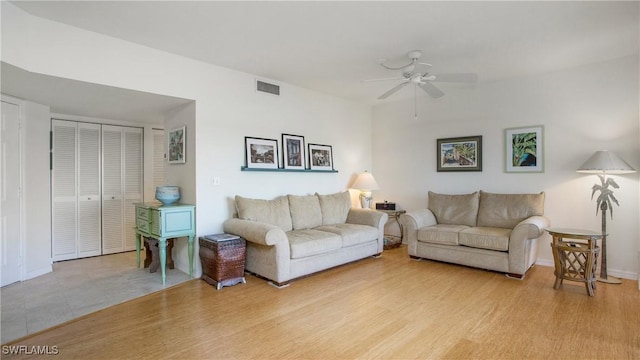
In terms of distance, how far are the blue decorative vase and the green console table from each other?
9 cm

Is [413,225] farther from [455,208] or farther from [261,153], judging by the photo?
[261,153]

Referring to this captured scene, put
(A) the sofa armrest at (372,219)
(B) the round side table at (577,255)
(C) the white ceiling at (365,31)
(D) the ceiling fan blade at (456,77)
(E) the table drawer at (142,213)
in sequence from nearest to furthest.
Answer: (C) the white ceiling at (365,31) < (B) the round side table at (577,255) < (D) the ceiling fan blade at (456,77) < (E) the table drawer at (142,213) < (A) the sofa armrest at (372,219)

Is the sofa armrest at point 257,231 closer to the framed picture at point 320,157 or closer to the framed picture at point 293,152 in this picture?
the framed picture at point 293,152

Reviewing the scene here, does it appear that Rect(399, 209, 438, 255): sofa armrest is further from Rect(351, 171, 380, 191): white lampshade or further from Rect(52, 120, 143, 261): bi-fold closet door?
Rect(52, 120, 143, 261): bi-fold closet door

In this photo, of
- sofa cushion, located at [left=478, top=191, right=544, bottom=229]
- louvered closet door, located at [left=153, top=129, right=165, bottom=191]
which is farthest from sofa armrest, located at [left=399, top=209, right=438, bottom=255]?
louvered closet door, located at [left=153, top=129, right=165, bottom=191]

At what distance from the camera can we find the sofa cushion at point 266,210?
3.99 m

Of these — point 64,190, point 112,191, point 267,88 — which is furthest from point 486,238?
point 64,190

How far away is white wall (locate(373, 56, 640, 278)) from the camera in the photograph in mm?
3799

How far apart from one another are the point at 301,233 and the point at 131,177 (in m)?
3.11

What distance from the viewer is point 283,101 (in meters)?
4.76

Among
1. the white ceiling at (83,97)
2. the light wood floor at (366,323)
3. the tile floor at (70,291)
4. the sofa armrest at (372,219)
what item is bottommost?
the light wood floor at (366,323)

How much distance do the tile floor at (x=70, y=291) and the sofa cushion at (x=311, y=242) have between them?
1385 mm

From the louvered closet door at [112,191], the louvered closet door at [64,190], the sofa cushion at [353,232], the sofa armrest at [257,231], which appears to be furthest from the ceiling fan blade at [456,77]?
the louvered closet door at [64,190]

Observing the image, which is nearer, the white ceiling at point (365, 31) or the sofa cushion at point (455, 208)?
the white ceiling at point (365, 31)
